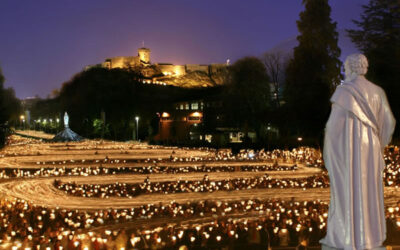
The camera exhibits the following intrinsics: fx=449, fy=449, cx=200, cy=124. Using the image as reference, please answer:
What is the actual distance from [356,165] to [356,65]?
1138 mm

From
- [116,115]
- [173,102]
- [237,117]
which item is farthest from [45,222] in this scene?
[173,102]

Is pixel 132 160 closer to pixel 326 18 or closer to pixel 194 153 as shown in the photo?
pixel 194 153

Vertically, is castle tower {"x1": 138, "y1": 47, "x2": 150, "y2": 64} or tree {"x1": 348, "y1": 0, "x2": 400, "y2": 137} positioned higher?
castle tower {"x1": 138, "y1": 47, "x2": 150, "y2": 64}

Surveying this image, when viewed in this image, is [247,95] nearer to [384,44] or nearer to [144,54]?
[384,44]

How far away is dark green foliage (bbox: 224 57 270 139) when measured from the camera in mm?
40688

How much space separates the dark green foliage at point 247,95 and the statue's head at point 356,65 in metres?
34.3

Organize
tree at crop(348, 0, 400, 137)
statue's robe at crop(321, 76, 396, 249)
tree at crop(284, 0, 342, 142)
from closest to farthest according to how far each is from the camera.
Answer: statue's robe at crop(321, 76, 396, 249) < tree at crop(348, 0, 400, 137) < tree at crop(284, 0, 342, 142)

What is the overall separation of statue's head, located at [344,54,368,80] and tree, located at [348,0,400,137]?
41.8ft

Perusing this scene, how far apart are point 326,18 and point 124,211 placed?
91.7 ft

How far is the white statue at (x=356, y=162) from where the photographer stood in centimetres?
495

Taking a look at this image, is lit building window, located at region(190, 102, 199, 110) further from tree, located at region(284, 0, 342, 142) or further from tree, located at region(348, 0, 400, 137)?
tree, located at region(348, 0, 400, 137)

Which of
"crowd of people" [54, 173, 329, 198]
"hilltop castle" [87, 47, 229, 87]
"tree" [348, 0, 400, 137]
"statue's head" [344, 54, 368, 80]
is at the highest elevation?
"hilltop castle" [87, 47, 229, 87]

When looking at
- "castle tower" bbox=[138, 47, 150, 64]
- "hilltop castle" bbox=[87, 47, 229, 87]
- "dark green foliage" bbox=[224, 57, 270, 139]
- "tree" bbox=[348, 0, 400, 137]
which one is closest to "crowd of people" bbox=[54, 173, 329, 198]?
"tree" bbox=[348, 0, 400, 137]

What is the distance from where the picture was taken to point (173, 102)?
70125 millimetres
